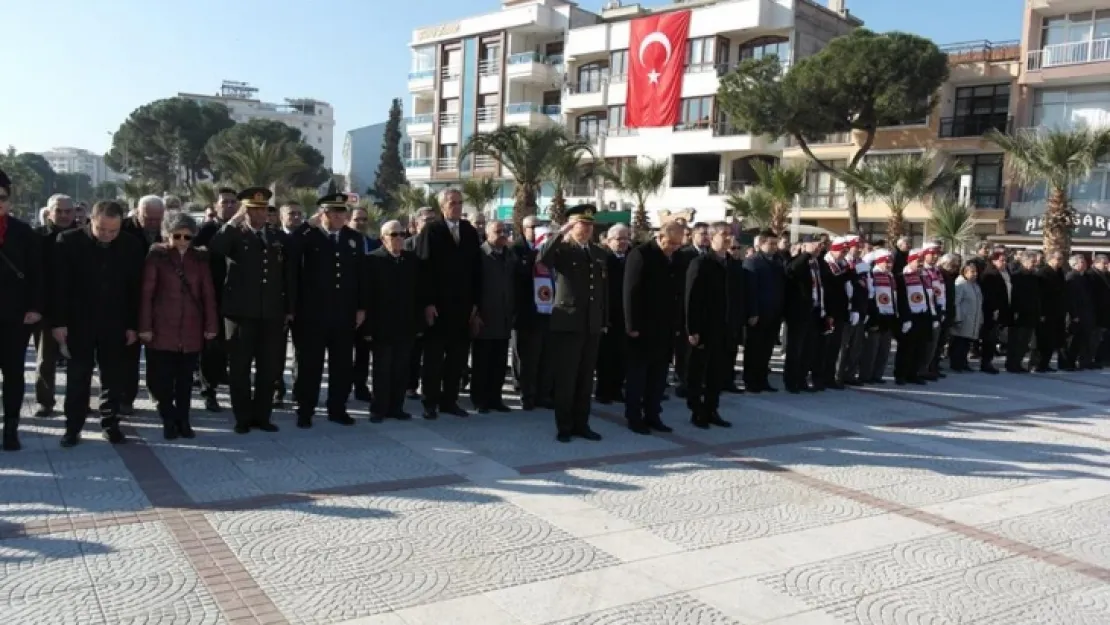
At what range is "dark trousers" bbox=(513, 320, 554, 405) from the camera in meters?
9.41

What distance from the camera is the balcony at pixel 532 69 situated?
50.2 metres

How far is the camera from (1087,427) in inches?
389

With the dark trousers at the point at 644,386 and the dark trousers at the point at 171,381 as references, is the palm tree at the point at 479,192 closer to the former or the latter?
the dark trousers at the point at 644,386

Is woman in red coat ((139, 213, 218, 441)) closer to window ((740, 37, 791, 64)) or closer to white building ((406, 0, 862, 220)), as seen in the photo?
white building ((406, 0, 862, 220))

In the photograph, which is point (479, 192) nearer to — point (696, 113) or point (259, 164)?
point (259, 164)

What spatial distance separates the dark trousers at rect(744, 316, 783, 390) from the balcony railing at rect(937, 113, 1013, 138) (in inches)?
1115

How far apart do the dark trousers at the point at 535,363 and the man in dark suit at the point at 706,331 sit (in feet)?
4.98

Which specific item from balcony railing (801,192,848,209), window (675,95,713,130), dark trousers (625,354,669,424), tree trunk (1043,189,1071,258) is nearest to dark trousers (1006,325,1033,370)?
dark trousers (625,354,669,424)

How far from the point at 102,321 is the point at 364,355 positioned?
2779 mm

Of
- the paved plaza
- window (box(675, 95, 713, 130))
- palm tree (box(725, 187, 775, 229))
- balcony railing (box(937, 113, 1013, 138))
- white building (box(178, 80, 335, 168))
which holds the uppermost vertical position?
white building (box(178, 80, 335, 168))

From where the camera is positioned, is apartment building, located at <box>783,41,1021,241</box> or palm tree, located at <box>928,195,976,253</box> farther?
apartment building, located at <box>783,41,1021,241</box>

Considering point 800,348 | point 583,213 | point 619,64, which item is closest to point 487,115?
point 619,64

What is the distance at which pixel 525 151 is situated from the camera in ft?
98.2

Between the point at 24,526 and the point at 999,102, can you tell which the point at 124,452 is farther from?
the point at 999,102
